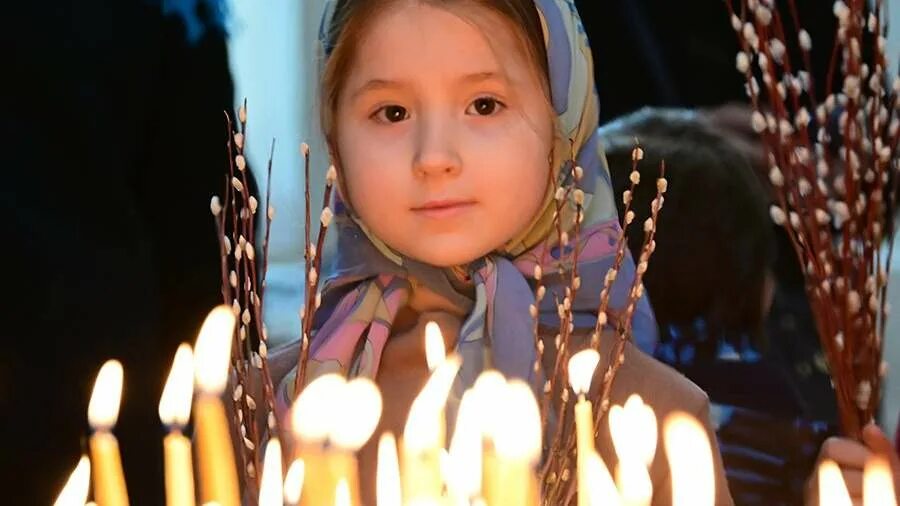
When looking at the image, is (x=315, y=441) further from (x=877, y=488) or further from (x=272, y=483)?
(x=877, y=488)

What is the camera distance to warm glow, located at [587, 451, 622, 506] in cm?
54

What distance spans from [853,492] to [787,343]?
0.42 meters

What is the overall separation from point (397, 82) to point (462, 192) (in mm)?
102

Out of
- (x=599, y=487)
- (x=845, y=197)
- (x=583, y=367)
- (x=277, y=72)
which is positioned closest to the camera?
(x=599, y=487)

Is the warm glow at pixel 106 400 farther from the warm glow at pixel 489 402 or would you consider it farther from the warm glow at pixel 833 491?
the warm glow at pixel 833 491

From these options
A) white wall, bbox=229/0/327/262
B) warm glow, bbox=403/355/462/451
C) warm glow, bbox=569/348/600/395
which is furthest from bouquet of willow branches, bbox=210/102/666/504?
white wall, bbox=229/0/327/262

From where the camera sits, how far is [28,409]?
3.97ft

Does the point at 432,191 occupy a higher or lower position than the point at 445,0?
lower

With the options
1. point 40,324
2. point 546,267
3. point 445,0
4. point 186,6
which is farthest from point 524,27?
point 40,324

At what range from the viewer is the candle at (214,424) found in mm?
580

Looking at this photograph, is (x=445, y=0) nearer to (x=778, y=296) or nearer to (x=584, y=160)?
(x=584, y=160)

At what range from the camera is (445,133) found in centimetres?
87

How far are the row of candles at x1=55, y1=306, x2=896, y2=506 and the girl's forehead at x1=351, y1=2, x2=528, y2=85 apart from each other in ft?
0.98

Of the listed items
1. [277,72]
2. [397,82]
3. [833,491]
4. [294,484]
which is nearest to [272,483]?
[294,484]
